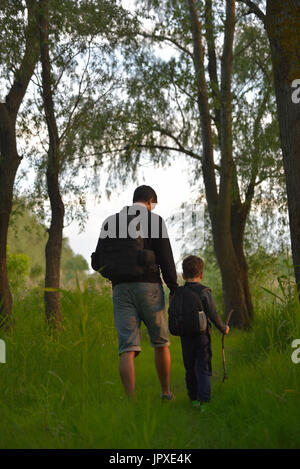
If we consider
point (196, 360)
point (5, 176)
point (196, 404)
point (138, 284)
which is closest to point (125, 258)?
point (138, 284)

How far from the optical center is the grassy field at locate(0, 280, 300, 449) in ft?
11.5

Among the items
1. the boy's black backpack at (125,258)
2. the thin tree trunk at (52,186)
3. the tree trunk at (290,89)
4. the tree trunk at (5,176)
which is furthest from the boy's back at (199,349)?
A: the thin tree trunk at (52,186)

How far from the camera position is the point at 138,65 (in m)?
12.9

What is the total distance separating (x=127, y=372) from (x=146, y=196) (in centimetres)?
161

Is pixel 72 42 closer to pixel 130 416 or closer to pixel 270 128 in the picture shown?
pixel 270 128

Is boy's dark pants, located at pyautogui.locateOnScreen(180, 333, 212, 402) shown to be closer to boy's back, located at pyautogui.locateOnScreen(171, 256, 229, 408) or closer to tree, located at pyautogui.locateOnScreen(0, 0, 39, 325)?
boy's back, located at pyautogui.locateOnScreen(171, 256, 229, 408)

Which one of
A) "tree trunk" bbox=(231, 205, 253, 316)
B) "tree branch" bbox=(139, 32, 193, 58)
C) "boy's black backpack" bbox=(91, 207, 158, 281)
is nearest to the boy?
"boy's black backpack" bbox=(91, 207, 158, 281)

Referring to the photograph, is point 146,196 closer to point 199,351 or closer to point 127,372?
point 199,351

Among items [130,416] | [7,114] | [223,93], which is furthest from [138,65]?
[130,416]

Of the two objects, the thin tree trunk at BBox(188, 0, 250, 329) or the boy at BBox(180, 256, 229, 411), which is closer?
the boy at BBox(180, 256, 229, 411)

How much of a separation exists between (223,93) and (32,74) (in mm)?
4391

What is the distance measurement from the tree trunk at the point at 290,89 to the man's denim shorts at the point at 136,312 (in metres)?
2.27

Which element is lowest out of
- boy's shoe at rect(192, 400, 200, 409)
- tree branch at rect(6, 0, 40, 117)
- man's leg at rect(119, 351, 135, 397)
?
boy's shoe at rect(192, 400, 200, 409)

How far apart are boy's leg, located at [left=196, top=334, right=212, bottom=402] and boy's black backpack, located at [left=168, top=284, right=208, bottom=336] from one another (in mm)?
114
